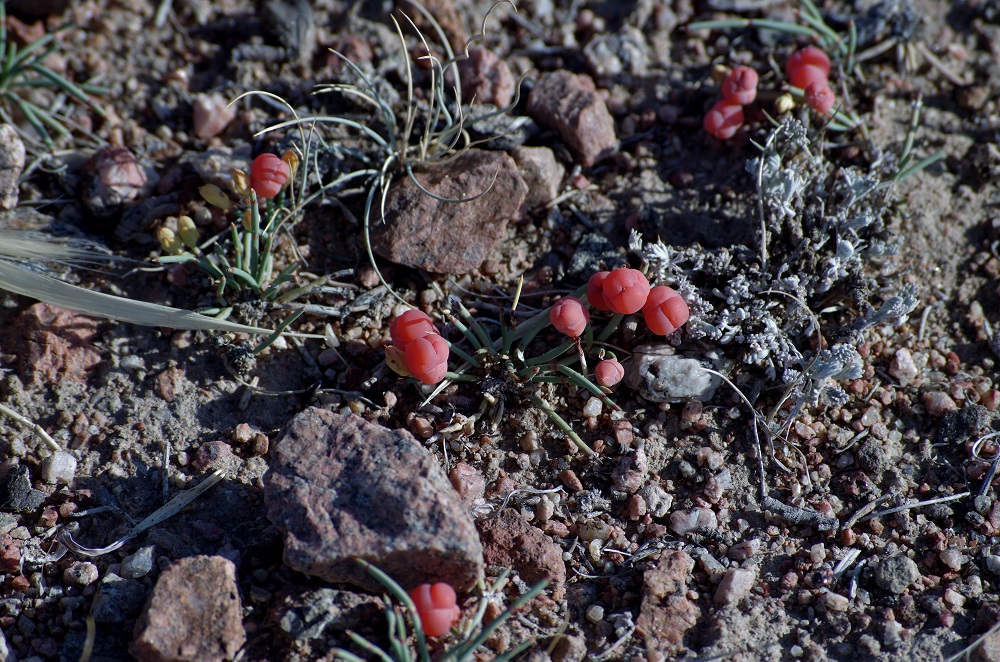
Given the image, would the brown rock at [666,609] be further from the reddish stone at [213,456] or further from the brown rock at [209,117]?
the brown rock at [209,117]

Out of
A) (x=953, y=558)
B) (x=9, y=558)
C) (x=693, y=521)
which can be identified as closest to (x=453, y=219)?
(x=693, y=521)

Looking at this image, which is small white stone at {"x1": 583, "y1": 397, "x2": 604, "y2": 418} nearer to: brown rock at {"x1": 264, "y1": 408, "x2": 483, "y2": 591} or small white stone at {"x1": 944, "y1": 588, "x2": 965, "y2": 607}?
brown rock at {"x1": 264, "y1": 408, "x2": 483, "y2": 591}

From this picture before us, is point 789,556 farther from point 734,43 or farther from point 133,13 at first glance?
point 133,13

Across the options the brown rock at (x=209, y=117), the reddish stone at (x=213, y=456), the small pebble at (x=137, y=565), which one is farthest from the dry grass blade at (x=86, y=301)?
the brown rock at (x=209, y=117)

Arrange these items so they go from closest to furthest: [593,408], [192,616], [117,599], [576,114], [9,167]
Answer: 1. [192,616]
2. [117,599]
3. [593,408]
4. [9,167]
5. [576,114]

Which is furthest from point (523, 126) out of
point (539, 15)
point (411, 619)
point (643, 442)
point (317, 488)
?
point (411, 619)

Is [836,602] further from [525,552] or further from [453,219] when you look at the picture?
[453,219]

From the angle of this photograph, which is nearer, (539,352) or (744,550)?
(744,550)
